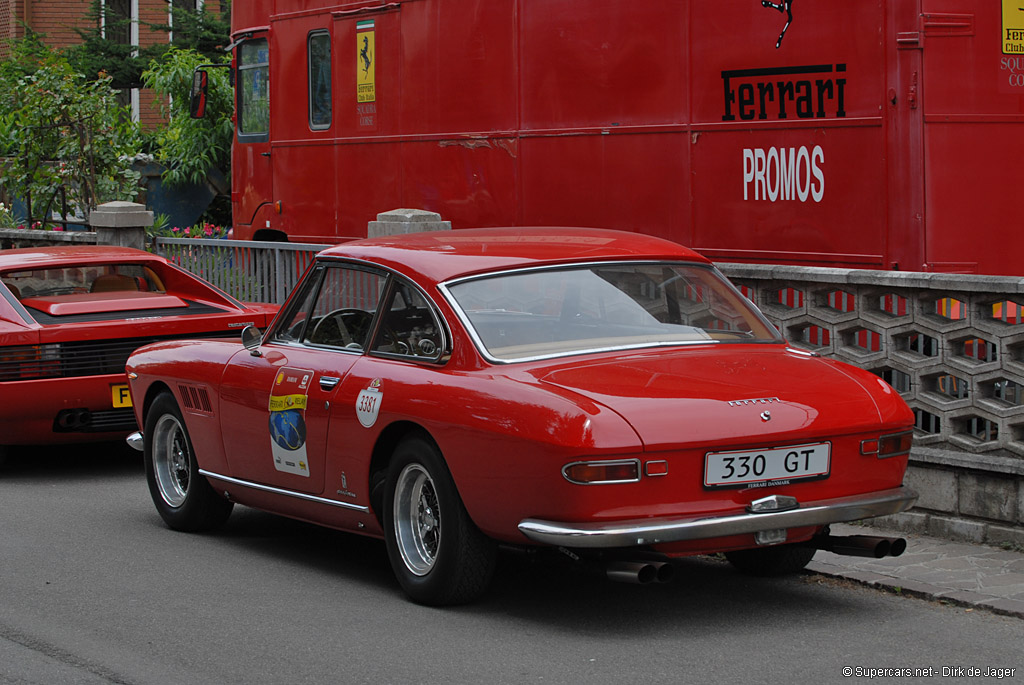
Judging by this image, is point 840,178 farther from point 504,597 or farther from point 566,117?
point 504,597

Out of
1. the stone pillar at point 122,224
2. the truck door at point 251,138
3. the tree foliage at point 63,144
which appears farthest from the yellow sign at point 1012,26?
the tree foliage at point 63,144

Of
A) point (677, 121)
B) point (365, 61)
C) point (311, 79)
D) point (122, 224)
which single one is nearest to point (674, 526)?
point (677, 121)

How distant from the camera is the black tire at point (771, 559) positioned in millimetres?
6543

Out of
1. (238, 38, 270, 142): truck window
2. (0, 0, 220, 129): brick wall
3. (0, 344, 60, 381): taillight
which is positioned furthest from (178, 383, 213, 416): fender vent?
(0, 0, 220, 129): brick wall

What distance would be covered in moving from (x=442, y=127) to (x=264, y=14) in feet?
12.4

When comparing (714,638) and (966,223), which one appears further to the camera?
(966,223)

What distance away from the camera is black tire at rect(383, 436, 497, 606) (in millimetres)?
5793

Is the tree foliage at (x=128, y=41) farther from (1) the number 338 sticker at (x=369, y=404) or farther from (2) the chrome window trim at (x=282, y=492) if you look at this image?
(1) the number 338 sticker at (x=369, y=404)

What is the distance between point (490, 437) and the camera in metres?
5.53

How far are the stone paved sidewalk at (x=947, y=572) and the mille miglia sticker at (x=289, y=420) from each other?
2.44 m

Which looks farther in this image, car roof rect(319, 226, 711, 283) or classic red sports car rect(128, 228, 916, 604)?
car roof rect(319, 226, 711, 283)

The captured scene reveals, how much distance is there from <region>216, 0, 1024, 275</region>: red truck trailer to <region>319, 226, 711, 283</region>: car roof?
3.05 metres

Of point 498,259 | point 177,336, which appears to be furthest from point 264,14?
point 498,259

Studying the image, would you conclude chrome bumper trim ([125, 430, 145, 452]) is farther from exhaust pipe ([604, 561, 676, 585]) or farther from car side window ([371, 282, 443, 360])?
exhaust pipe ([604, 561, 676, 585])
